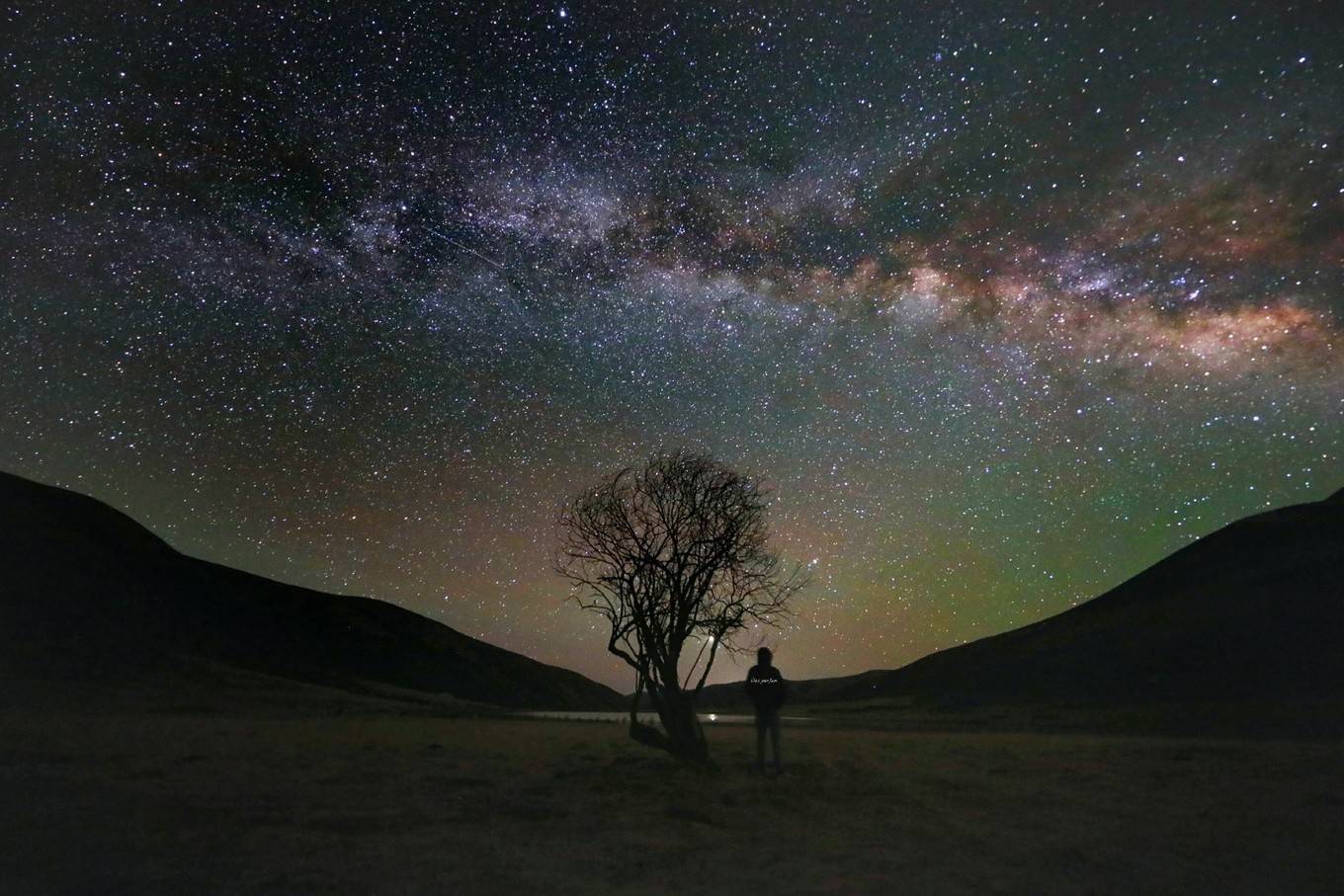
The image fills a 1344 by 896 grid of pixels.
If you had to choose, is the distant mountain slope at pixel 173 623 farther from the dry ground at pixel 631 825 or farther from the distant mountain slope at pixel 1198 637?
the distant mountain slope at pixel 1198 637

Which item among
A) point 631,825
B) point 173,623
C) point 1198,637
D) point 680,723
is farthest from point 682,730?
point 173,623

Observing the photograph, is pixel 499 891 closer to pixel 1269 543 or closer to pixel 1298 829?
pixel 1298 829

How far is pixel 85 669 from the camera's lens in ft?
215

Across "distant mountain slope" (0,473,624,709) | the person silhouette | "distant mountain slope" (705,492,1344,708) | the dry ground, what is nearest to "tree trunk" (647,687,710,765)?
the dry ground

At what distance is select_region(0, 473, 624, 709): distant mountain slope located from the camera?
73750mm

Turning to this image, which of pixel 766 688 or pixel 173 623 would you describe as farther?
pixel 173 623

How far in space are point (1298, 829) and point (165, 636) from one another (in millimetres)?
101620

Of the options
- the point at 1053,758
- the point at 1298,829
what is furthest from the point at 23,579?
the point at 1298,829

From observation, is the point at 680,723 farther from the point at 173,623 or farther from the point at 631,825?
the point at 173,623

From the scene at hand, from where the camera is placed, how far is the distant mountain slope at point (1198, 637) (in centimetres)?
7206

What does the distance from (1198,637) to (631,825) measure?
300 ft

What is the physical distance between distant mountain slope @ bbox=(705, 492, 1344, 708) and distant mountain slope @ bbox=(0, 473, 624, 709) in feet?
241

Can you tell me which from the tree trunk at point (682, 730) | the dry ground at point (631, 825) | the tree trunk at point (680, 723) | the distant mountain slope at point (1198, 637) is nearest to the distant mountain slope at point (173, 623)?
the dry ground at point (631, 825)

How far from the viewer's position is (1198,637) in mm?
85375
